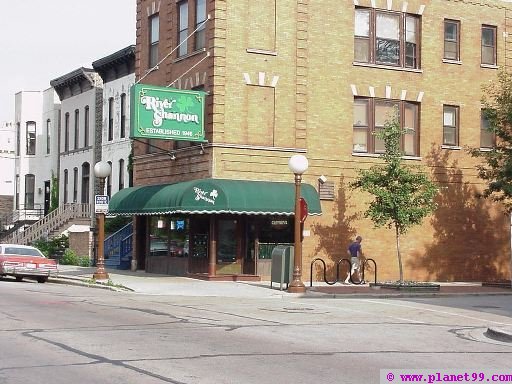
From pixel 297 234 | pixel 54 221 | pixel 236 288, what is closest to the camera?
pixel 297 234

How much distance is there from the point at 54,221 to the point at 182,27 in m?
19.8

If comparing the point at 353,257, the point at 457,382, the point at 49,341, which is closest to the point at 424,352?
the point at 457,382

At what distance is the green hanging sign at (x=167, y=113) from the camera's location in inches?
1089

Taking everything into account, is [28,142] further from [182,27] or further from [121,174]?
[182,27]

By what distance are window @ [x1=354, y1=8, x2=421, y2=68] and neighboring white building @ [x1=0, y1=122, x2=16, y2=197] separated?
42.0 metres

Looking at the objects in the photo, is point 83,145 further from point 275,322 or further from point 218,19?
point 275,322

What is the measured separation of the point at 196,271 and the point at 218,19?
8685 millimetres

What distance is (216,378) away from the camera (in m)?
9.95

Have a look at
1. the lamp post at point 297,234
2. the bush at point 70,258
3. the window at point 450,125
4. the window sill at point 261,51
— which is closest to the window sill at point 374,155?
the window at point 450,125

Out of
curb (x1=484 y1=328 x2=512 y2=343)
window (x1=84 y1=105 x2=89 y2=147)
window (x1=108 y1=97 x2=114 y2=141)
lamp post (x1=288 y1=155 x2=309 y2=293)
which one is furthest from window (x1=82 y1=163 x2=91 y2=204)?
curb (x1=484 y1=328 x2=512 y2=343)

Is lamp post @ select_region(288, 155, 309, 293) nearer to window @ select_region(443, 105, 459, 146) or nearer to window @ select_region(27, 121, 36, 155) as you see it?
window @ select_region(443, 105, 459, 146)

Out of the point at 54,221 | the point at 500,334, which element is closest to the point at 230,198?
the point at 500,334

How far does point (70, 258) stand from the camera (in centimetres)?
4066

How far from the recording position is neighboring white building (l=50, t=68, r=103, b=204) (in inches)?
1860
